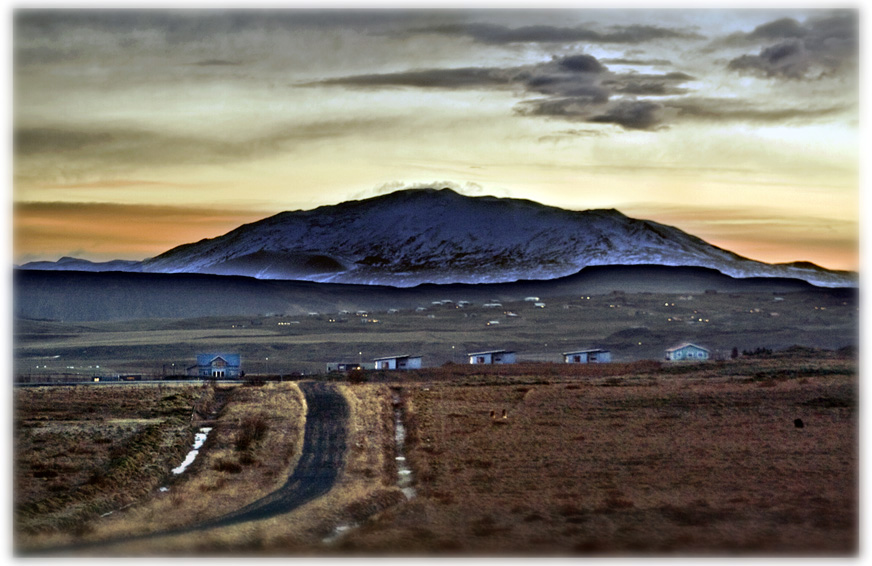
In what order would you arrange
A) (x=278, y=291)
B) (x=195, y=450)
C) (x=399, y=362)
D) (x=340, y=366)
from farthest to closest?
(x=278, y=291)
(x=399, y=362)
(x=340, y=366)
(x=195, y=450)

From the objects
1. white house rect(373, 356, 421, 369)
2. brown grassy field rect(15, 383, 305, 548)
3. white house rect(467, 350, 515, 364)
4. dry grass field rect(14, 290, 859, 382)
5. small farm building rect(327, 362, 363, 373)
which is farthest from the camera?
dry grass field rect(14, 290, 859, 382)

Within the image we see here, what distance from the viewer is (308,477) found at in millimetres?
26750

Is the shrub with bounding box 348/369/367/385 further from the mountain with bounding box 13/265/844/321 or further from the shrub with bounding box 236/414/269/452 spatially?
the mountain with bounding box 13/265/844/321

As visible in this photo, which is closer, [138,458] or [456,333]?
[138,458]

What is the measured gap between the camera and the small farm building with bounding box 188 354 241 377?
245 feet

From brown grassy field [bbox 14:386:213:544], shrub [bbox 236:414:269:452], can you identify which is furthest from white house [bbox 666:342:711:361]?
shrub [bbox 236:414:269:452]

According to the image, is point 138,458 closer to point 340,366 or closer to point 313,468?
point 313,468

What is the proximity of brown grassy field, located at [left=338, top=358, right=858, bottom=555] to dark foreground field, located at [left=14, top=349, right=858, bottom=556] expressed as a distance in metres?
0.08

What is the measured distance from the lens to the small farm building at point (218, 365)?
7456cm

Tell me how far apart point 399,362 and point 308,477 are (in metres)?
54.5

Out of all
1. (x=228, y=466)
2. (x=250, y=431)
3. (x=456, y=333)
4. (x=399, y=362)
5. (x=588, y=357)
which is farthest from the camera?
(x=456, y=333)

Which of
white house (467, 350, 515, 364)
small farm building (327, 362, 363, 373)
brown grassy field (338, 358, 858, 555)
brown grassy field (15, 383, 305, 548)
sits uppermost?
brown grassy field (338, 358, 858, 555)

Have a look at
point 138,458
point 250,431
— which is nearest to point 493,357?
point 250,431

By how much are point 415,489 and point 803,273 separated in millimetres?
140741
